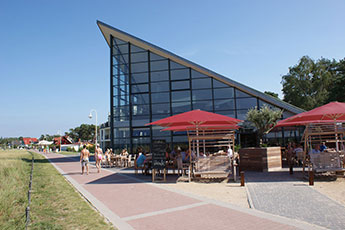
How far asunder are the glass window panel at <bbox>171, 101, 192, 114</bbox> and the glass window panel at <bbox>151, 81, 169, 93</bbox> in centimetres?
157

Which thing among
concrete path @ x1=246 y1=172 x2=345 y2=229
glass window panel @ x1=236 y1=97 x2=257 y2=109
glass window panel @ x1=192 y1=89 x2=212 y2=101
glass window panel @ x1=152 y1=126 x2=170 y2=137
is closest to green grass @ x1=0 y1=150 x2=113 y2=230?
concrete path @ x1=246 y1=172 x2=345 y2=229

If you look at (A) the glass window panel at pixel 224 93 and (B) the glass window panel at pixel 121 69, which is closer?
(A) the glass window panel at pixel 224 93

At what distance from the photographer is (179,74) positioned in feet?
77.0

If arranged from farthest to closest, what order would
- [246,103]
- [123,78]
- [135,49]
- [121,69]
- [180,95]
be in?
[121,69]
[135,49]
[123,78]
[180,95]
[246,103]

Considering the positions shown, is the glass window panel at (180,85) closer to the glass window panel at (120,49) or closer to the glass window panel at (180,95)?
the glass window panel at (180,95)

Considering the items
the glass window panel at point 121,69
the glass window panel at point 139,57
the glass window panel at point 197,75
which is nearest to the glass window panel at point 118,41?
the glass window panel at point 139,57

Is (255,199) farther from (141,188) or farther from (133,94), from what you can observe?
(133,94)

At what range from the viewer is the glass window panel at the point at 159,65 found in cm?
2386

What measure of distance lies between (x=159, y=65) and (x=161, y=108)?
3.79 meters

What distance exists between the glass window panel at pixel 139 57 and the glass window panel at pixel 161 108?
4270mm

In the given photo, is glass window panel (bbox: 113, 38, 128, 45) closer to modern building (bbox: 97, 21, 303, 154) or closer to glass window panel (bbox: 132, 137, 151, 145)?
modern building (bbox: 97, 21, 303, 154)

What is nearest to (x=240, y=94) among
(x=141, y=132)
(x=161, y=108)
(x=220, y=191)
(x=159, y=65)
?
(x=161, y=108)

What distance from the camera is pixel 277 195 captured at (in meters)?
7.20

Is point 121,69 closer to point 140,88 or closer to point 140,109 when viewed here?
point 140,88
